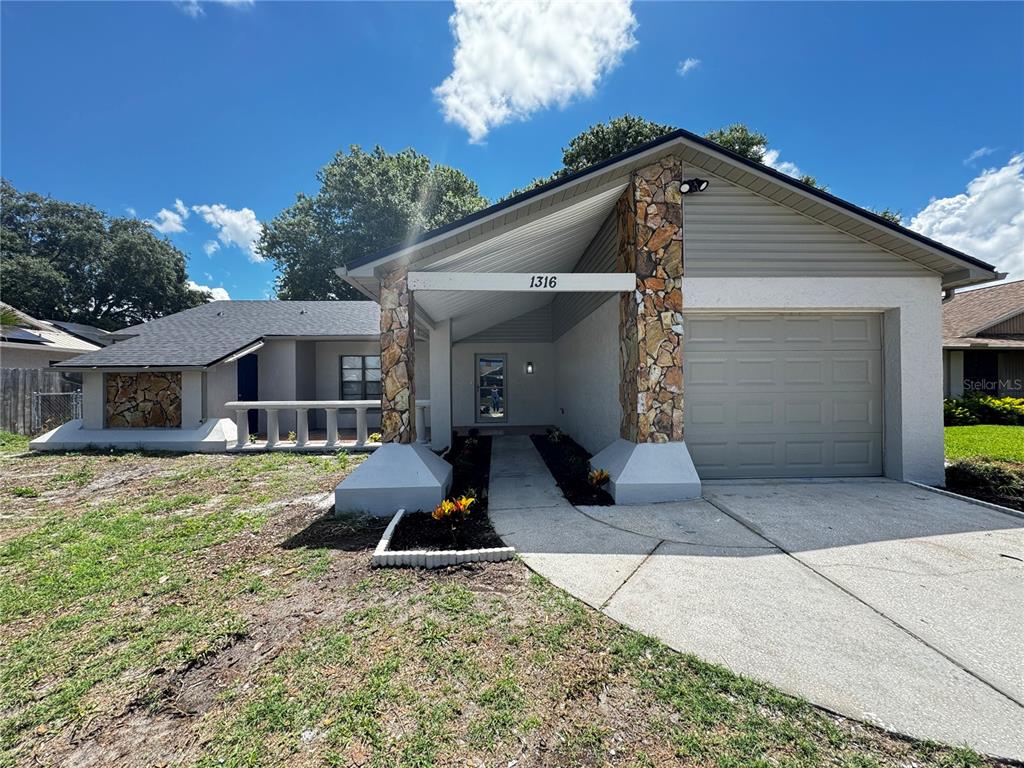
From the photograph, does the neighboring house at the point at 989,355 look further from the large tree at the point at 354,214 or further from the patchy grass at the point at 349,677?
the large tree at the point at 354,214

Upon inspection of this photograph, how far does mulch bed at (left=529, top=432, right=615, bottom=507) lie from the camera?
5547 millimetres

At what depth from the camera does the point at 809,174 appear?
68.8 feet

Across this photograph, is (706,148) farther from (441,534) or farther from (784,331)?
(441,534)

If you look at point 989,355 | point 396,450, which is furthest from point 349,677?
point 989,355

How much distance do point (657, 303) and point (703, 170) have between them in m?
2.15

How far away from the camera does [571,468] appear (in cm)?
742

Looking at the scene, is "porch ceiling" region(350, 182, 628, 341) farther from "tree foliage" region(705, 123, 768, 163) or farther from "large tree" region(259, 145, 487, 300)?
"large tree" region(259, 145, 487, 300)

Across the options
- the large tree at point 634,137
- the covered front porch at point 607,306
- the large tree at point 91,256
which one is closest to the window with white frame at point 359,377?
the covered front porch at point 607,306

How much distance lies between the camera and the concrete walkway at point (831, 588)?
2129mm

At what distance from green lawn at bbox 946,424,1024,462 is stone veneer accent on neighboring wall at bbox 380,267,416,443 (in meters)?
9.31

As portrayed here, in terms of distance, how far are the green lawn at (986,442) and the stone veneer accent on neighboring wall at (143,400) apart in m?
16.7

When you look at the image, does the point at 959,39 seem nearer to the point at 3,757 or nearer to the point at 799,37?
the point at 799,37

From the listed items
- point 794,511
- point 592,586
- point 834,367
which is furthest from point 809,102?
point 592,586

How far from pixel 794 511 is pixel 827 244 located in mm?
3997
